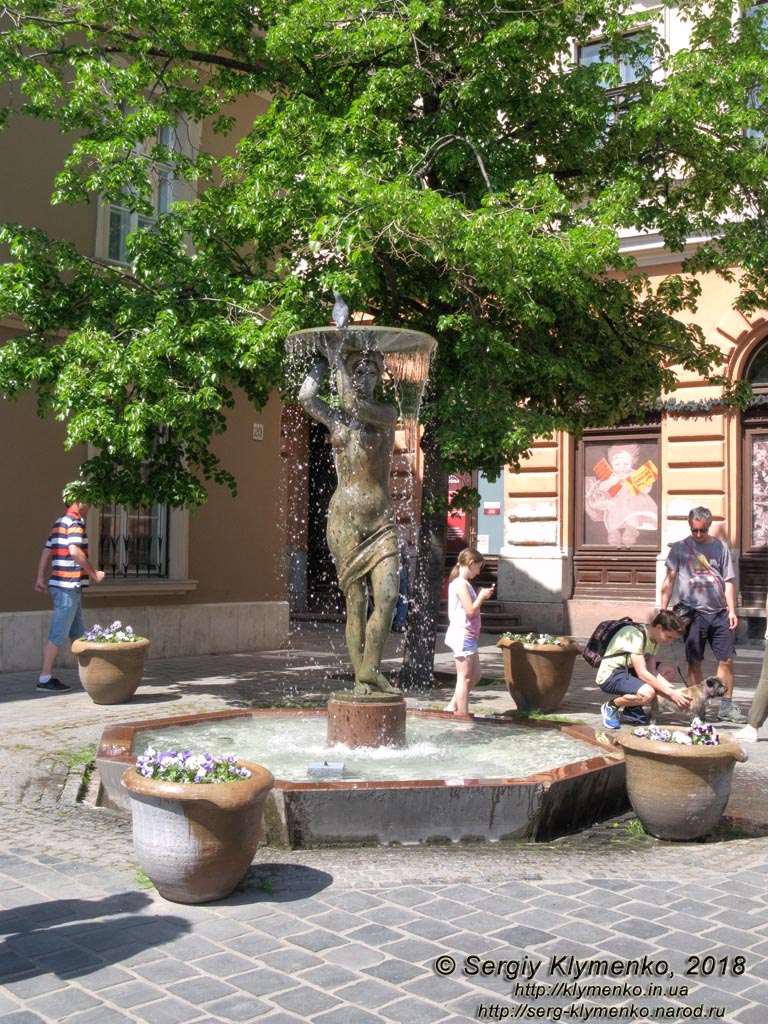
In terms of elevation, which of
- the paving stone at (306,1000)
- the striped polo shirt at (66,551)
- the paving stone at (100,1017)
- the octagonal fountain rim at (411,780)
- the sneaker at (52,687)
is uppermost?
the striped polo shirt at (66,551)

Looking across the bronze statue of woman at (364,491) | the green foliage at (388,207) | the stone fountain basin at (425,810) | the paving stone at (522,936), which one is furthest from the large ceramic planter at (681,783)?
the green foliage at (388,207)

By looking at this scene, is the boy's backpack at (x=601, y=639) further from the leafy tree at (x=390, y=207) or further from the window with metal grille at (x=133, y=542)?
the window with metal grille at (x=133, y=542)

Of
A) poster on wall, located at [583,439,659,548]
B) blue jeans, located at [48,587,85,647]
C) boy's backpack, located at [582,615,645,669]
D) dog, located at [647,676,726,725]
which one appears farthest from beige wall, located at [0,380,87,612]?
poster on wall, located at [583,439,659,548]

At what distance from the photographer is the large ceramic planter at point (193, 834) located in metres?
4.60

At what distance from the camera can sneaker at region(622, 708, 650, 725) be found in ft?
27.9

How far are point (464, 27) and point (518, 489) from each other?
9.38 metres

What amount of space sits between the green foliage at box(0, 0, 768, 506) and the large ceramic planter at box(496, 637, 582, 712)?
1805 mm

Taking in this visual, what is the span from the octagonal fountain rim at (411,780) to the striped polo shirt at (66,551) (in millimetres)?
3748

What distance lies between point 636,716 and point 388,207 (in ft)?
14.6

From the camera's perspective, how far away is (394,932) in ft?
14.3

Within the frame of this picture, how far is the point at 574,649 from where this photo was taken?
9.98 metres

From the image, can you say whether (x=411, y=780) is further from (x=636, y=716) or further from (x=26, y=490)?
(x=26, y=490)

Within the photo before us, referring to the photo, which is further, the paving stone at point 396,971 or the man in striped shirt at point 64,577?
the man in striped shirt at point 64,577

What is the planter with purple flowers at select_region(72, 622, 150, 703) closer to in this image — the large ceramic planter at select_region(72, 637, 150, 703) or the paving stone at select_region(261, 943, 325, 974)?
the large ceramic planter at select_region(72, 637, 150, 703)
